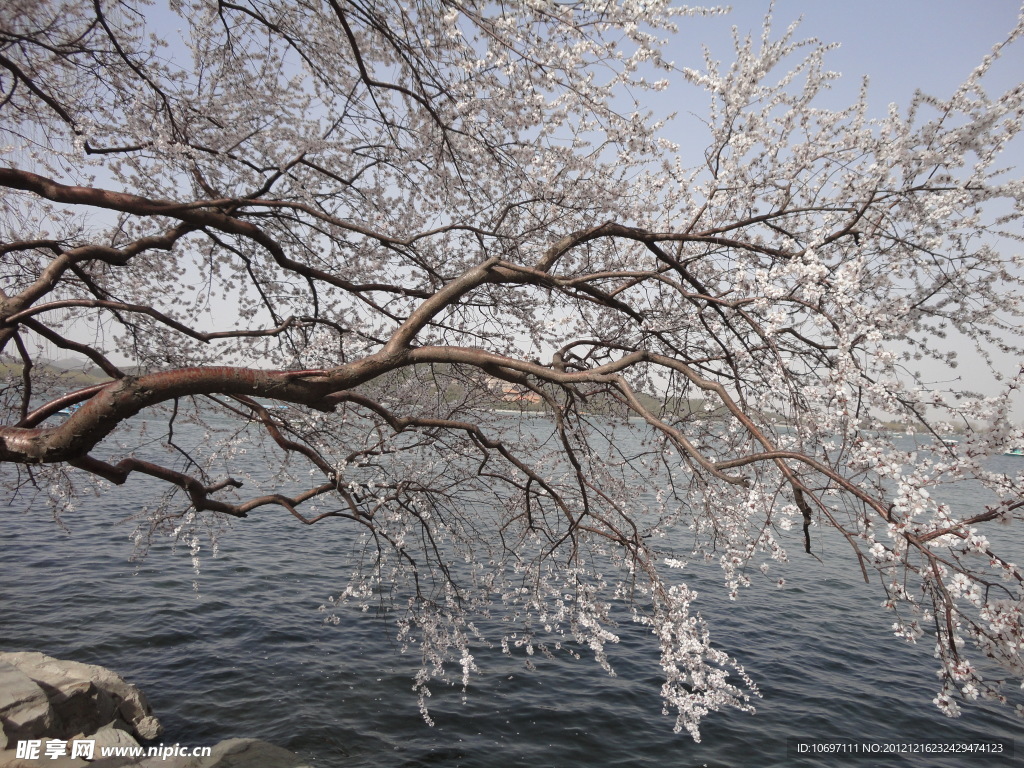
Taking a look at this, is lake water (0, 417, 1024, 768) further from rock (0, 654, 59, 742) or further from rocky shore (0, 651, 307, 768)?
rock (0, 654, 59, 742)

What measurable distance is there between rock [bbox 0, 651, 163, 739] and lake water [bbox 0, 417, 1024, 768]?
1.26ft

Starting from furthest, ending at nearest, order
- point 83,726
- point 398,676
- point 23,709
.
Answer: point 398,676, point 83,726, point 23,709

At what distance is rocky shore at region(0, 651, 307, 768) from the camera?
4.95 metres

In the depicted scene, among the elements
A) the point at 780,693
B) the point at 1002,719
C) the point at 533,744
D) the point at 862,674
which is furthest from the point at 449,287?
the point at 1002,719

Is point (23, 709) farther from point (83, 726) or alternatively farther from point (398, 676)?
point (398, 676)

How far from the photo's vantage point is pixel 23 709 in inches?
206

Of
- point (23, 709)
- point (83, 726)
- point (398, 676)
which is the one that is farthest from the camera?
point (398, 676)

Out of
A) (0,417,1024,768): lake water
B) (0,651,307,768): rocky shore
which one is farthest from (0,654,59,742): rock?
(0,417,1024,768): lake water

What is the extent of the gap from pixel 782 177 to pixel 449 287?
131 inches

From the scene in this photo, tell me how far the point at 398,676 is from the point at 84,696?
3.95m

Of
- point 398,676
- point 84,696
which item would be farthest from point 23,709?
point 398,676

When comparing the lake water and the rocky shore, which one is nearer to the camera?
the rocky shore

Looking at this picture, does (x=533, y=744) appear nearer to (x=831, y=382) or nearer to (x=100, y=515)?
(x=831, y=382)

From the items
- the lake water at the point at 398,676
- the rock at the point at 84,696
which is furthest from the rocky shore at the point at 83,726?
the lake water at the point at 398,676
